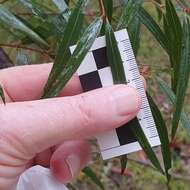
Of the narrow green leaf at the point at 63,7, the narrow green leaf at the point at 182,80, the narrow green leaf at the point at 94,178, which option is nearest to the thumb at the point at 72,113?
the narrow green leaf at the point at 182,80

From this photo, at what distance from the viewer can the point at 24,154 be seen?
93cm

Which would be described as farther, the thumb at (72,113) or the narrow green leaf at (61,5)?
the narrow green leaf at (61,5)

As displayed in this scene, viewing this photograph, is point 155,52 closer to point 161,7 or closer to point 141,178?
point 141,178

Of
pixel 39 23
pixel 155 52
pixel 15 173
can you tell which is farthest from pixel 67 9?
pixel 155 52

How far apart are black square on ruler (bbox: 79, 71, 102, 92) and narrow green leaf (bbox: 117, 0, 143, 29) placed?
102 millimetres

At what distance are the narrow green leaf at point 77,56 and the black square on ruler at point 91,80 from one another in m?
0.06

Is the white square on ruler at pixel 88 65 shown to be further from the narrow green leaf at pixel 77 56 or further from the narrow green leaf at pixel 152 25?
the narrow green leaf at pixel 152 25

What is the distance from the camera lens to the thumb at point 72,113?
0.87m

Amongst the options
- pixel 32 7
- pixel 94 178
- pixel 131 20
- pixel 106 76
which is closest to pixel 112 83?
pixel 106 76

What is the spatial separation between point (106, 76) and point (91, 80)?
3 centimetres

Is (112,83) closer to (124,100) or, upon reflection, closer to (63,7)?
(124,100)

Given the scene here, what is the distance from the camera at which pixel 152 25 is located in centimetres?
103

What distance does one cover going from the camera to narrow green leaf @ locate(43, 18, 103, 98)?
2.81 ft

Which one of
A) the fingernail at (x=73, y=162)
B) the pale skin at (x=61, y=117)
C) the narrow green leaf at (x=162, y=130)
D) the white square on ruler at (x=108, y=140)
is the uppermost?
the pale skin at (x=61, y=117)
